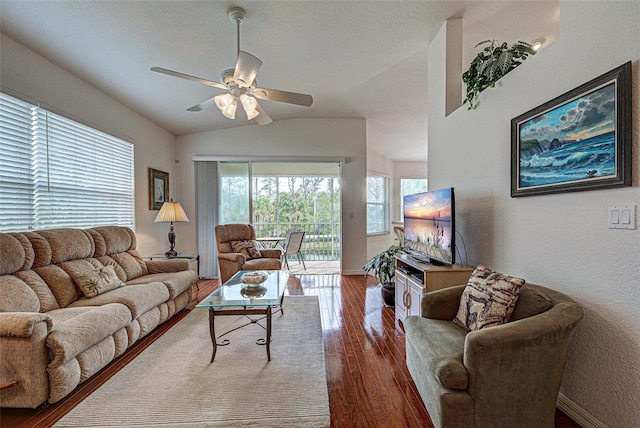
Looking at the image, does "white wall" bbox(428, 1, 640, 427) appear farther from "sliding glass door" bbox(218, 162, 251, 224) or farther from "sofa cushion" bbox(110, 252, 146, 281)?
"sliding glass door" bbox(218, 162, 251, 224)

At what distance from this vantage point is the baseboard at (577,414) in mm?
1532

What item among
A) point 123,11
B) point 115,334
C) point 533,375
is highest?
point 123,11

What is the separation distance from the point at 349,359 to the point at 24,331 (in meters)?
2.11

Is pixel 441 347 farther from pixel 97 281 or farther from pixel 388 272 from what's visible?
pixel 97 281

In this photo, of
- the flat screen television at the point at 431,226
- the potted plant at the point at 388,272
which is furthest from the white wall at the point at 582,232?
the potted plant at the point at 388,272

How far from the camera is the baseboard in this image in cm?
153

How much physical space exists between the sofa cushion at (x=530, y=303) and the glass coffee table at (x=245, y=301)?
1.58 m

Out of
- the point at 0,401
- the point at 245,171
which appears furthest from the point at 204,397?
the point at 245,171

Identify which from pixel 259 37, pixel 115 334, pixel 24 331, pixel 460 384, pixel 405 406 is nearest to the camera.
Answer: pixel 460 384

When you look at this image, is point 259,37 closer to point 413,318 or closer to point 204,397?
point 413,318

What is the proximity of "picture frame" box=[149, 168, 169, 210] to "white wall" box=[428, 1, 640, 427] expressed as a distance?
4.43 meters

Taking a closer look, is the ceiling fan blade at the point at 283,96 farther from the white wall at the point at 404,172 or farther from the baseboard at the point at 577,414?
the white wall at the point at 404,172

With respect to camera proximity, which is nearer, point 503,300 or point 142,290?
point 503,300

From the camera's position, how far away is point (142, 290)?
2.70m
